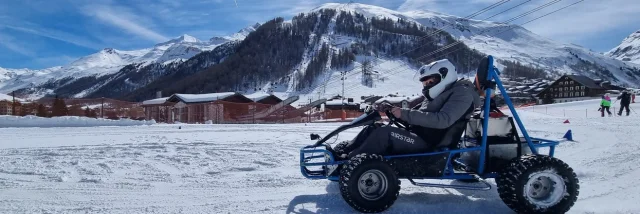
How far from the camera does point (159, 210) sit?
14.6 ft

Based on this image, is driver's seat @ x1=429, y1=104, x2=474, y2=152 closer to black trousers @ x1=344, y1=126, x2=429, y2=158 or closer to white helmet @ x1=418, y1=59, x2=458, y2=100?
black trousers @ x1=344, y1=126, x2=429, y2=158

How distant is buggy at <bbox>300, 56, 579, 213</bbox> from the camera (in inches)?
168

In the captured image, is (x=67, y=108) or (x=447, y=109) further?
(x=67, y=108)

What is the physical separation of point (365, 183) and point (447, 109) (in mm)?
1196

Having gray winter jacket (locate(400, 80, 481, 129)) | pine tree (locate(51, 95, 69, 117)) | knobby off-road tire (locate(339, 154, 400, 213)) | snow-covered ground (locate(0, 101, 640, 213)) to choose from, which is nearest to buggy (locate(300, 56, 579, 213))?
knobby off-road tire (locate(339, 154, 400, 213))

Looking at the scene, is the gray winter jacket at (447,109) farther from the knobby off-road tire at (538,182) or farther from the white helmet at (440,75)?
the knobby off-road tire at (538,182)

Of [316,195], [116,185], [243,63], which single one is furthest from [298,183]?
[243,63]

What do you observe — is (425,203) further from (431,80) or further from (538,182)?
(431,80)

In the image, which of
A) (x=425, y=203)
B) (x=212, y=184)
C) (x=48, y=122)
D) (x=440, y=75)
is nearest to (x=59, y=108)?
(x=48, y=122)

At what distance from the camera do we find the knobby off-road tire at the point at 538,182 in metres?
4.22

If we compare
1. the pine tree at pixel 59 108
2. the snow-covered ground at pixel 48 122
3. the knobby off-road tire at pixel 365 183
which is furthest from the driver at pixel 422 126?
the pine tree at pixel 59 108

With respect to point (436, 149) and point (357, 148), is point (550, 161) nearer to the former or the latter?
point (436, 149)

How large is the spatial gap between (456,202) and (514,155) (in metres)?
0.83

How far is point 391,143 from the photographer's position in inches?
185
